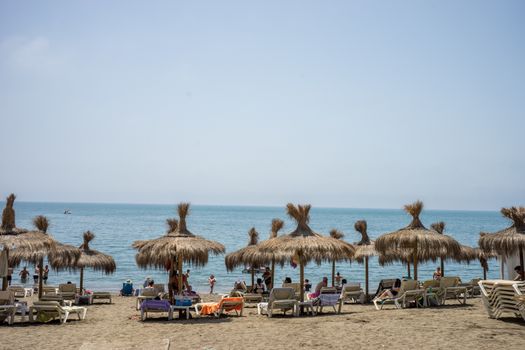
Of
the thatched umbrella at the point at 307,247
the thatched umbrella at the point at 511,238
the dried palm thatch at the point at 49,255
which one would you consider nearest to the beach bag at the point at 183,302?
the thatched umbrella at the point at 307,247

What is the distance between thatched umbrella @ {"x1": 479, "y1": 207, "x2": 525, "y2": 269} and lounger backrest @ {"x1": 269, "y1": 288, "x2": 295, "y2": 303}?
17.5 feet

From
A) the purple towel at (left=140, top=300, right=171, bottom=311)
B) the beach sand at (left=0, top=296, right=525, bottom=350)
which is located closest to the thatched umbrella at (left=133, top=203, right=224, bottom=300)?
the purple towel at (left=140, top=300, right=171, bottom=311)

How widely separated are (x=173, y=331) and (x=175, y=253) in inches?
85.8

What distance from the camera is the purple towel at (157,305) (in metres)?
11.9

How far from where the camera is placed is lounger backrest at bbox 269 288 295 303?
12.4m

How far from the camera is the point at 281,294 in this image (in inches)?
492

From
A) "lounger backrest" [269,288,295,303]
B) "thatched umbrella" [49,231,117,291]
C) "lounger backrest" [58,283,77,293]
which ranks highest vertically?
"thatched umbrella" [49,231,117,291]

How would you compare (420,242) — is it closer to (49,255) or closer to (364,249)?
(364,249)

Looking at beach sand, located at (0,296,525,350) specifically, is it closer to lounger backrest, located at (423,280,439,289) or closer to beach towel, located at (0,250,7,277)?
Answer: lounger backrest, located at (423,280,439,289)

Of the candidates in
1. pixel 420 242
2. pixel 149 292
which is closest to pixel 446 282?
pixel 420 242

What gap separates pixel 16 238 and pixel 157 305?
3602mm

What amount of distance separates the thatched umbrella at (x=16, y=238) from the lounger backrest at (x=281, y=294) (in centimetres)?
539

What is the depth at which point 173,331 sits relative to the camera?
10344mm

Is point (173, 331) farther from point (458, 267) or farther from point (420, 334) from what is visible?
point (458, 267)
